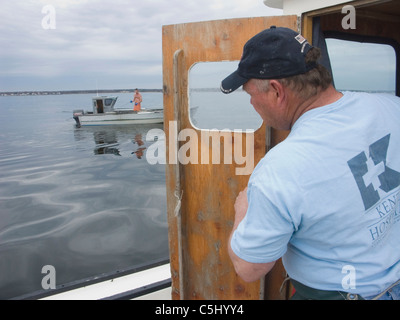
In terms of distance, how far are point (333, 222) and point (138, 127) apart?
119ft

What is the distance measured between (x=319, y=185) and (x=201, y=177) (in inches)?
62.1

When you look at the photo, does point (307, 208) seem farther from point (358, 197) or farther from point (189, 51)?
point (189, 51)

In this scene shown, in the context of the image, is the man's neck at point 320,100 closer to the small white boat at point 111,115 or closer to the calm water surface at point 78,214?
the calm water surface at point 78,214

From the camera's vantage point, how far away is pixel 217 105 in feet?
8.44

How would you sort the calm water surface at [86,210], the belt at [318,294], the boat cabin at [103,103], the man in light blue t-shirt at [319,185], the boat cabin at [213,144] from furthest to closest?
the boat cabin at [103,103] → the calm water surface at [86,210] → the boat cabin at [213,144] → the belt at [318,294] → the man in light blue t-shirt at [319,185]

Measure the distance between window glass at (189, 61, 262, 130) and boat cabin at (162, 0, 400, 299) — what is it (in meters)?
0.03

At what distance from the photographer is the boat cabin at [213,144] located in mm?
2395

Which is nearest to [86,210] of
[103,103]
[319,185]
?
[319,185]

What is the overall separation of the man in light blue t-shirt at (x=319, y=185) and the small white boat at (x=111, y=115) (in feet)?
103

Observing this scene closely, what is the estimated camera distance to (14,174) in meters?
21.9

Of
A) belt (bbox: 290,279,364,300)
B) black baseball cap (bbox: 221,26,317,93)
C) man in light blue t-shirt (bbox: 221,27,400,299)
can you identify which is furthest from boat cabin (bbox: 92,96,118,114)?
belt (bbox: 290,279,364,300)

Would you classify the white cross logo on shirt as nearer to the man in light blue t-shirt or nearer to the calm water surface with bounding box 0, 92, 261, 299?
the man in light blue t-shirt

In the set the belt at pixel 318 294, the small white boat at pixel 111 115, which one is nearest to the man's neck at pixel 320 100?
the belt at pixel 318 294

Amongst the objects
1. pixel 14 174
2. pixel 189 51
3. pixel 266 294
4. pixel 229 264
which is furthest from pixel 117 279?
pixel 14 174
